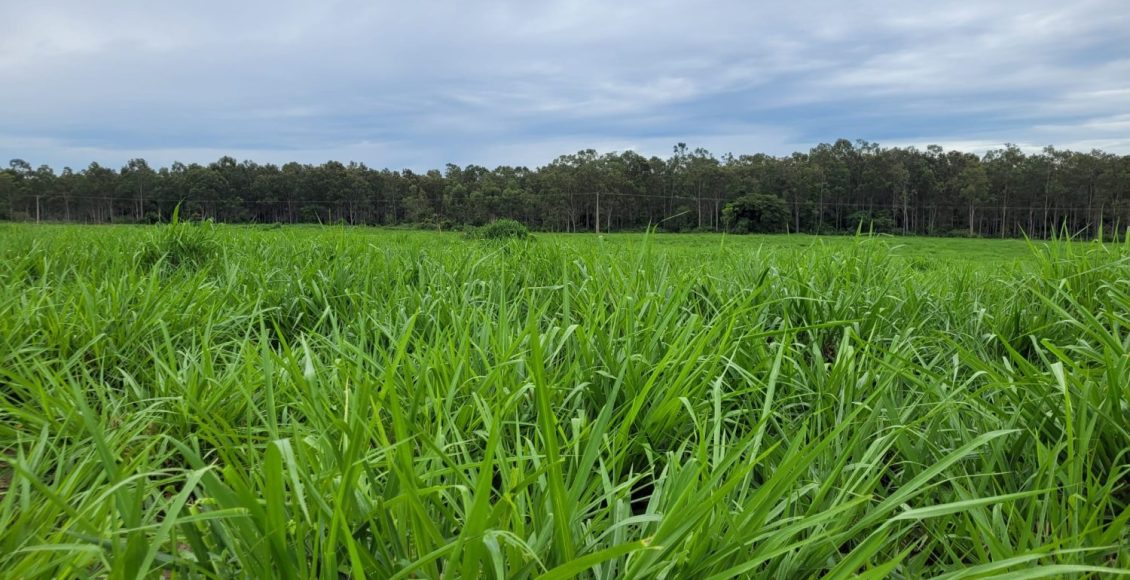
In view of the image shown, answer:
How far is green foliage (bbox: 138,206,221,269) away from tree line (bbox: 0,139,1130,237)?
4777cm

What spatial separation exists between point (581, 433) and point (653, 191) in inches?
2502

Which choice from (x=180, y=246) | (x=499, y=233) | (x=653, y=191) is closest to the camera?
(x=180, y=246)

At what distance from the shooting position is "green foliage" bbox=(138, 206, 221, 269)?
13.4 ft

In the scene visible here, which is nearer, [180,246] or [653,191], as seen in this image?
[180,246]

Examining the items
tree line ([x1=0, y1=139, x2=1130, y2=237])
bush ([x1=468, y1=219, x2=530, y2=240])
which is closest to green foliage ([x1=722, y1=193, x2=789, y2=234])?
tree line ([x1=0, y1=139, x2=1130, y2=237])

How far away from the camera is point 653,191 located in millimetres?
63281

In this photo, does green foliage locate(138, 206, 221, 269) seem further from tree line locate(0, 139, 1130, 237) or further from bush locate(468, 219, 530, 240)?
tree line locate(0, 139, 1130, 237)

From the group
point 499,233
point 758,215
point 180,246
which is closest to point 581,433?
point 180,246

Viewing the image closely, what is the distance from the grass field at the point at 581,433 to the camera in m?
0.99

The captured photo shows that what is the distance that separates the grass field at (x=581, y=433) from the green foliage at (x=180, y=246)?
0.74m

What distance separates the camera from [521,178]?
208 ft

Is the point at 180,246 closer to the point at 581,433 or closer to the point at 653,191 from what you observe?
the point at 581,433

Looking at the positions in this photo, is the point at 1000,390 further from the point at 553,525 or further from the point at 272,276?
the point at 272,276

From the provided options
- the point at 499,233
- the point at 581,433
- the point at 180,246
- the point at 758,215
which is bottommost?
the point at 581,433
